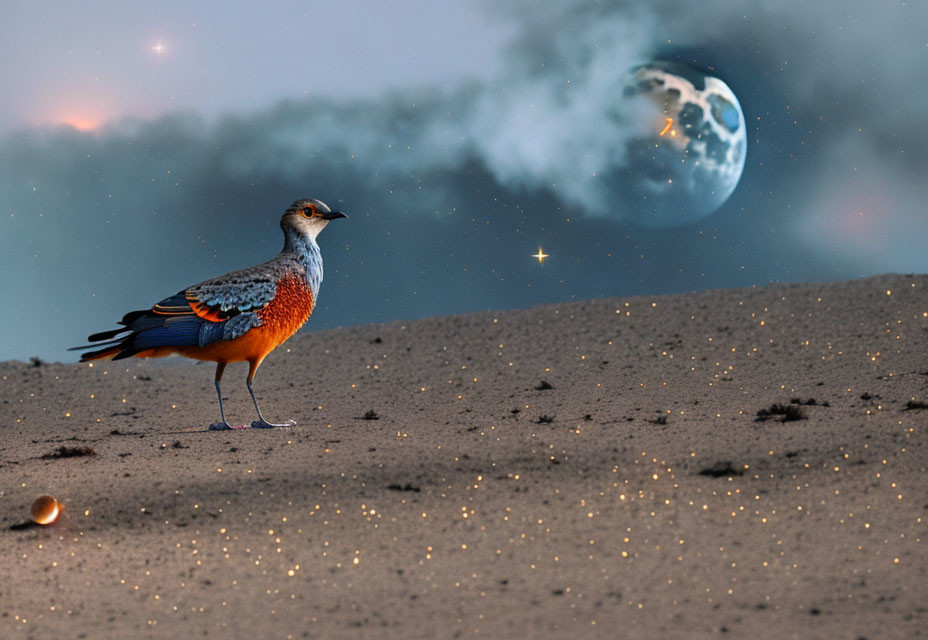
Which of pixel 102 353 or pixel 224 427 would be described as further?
pixel 224 427

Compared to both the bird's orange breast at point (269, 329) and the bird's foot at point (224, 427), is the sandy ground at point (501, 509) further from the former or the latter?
the bird's orange breast at point (269, 329)

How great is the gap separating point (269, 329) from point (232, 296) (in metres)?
0.66

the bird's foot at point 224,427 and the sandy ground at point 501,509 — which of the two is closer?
the sandy ground at point 501,509

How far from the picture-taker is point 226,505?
1046cm

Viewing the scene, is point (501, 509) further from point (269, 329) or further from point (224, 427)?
point (224, 427)

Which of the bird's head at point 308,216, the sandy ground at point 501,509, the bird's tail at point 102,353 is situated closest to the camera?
the sandy ground at point 501,509

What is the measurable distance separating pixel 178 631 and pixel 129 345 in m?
6.19

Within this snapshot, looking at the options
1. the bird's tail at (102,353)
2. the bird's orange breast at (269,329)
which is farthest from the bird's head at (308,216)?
the bird's tail at (102,353)

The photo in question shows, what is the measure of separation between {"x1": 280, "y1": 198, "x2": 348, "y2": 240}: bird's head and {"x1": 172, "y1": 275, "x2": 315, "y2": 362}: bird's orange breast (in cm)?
70

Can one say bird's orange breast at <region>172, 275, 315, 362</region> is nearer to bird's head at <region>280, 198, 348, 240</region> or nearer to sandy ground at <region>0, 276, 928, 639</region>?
bird's head at <region>280, 198, 348, 240</region>

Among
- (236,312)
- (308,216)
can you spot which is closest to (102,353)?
(236,312)

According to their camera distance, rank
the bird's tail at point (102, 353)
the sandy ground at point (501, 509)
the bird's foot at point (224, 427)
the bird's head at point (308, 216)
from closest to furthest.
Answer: the sandy ground at point (501, 509), the bird's tail at point (102, 353), the bird's head at point (308, 216), the bird's foot at point (224, 427)

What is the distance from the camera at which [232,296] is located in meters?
13.0

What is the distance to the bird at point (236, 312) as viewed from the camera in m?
12.9
